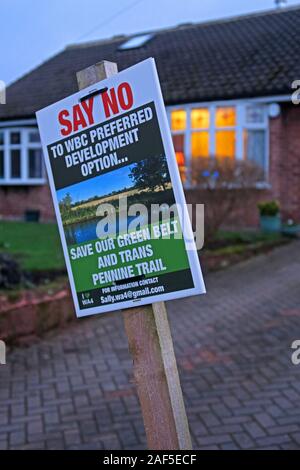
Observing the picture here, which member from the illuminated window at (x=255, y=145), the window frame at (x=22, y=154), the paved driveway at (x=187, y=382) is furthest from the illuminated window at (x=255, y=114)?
the paved driveway at (x=187, y=382)

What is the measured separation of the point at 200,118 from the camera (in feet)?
45.6

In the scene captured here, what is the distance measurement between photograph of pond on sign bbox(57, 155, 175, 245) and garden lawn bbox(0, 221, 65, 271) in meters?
5.55

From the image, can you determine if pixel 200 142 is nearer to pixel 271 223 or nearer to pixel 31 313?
pixel 271 223

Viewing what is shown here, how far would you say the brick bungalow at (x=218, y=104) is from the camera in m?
12.6

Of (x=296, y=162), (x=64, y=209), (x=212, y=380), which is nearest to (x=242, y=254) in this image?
(x=296, y=162)

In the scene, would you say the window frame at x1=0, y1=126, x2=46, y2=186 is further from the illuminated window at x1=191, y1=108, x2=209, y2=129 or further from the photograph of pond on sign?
the photograph of pond on sign

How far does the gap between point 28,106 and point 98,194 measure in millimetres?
15105

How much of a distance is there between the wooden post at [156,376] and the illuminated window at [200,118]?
11871mm

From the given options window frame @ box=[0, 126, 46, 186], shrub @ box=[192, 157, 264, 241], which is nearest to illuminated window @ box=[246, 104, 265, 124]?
shrub @ box=[192, 157, 264, 241]

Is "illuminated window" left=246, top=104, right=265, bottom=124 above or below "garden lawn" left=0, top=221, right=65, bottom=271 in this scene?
above

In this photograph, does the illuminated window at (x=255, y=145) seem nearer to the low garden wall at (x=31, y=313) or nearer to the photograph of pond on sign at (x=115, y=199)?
the low garden wall at (x=31, y=313)

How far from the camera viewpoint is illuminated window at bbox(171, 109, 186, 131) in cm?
1403

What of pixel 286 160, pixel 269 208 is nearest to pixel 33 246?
pixel 269 208

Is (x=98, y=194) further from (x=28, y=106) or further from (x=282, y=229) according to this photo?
(x=28, y=106)
